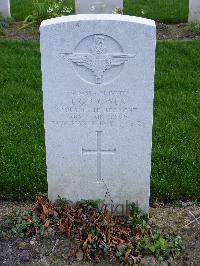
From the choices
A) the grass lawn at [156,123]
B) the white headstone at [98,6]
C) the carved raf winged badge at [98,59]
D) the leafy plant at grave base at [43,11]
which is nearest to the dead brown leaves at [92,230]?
the grass lawn at [156,123]

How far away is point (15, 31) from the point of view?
956cm

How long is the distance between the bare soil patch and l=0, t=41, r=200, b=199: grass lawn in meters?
0.46

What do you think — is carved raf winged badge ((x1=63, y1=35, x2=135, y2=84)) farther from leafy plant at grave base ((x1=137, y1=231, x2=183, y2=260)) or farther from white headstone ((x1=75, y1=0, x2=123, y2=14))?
white headstone ((x1=75, y1=0, x2=123, y2=14))

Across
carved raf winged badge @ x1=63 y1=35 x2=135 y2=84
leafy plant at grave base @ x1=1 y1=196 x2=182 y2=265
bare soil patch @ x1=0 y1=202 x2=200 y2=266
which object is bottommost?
bare soil patch @ x1=0 y1=202 x2=200 y2=266

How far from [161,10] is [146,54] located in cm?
700

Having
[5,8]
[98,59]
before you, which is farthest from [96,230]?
[5,8]

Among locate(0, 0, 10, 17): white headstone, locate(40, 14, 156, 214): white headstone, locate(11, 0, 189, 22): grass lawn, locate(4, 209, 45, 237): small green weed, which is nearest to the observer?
locate(40, 14, 156, 214): white headstone

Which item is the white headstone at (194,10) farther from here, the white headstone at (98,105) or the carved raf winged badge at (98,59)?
the carved raf winged badge at (98,59)

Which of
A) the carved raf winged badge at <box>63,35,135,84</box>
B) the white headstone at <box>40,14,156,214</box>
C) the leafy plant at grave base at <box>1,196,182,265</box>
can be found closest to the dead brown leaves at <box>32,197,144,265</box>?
the leafy plant at grave base at <box>1,196,182,265</box>

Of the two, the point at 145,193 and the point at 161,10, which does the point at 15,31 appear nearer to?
the point at 161,10

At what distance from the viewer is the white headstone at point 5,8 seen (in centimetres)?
995

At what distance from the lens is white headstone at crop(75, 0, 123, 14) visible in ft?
31.8

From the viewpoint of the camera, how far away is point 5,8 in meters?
10.0

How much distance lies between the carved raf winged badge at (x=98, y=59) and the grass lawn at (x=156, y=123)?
4.73 feet
